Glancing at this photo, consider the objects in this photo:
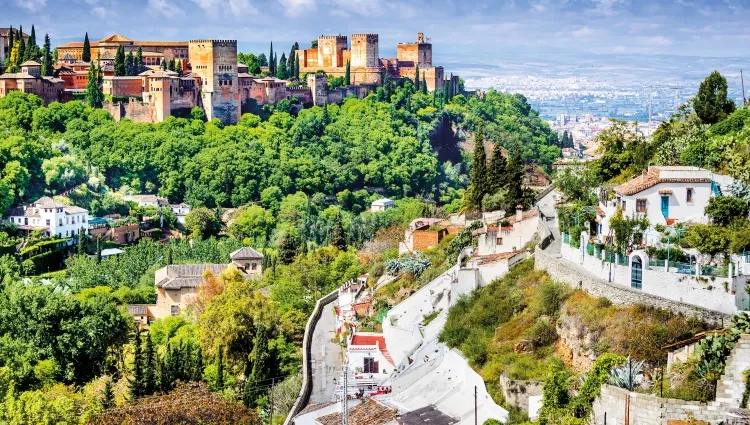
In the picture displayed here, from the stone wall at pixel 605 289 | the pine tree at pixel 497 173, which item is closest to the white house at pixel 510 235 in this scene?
the stone wall at pixel 605 289

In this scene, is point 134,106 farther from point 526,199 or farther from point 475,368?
point 475,368

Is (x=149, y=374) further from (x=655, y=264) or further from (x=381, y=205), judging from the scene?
(x=381, y=205)

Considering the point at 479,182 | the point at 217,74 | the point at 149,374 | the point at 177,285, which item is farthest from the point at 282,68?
the point at 149,374

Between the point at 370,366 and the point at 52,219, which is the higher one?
the point at 370,366

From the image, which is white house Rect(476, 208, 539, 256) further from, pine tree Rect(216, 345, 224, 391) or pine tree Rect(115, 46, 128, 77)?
pine tree Rect(115, 46, 128, 77)

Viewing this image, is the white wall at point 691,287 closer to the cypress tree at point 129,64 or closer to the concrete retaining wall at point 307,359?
the concrete retaining wall at point 307,359
